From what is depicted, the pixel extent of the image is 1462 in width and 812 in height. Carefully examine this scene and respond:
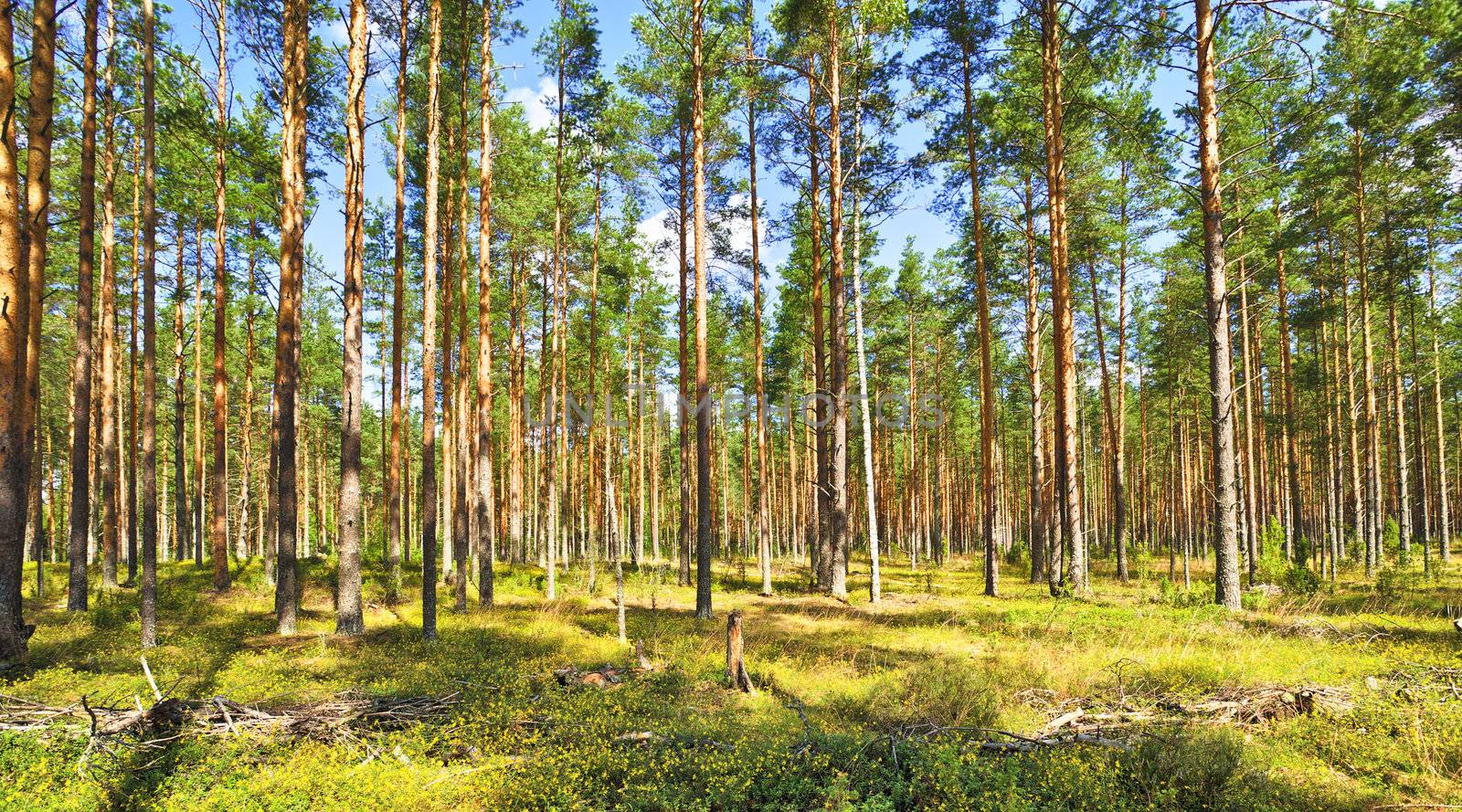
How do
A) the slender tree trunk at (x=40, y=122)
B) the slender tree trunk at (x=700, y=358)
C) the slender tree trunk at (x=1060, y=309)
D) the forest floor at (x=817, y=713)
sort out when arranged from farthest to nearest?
the slender tree trunk at (x=1060, y=309) < the slender tree trunk at (x=700, y=358) < the slender tree trunk at (x=40, y=122) < the forest floor at (x=817, y=713)

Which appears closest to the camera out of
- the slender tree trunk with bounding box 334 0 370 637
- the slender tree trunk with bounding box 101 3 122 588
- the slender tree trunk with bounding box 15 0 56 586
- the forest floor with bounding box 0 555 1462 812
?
the forest floor with bounding box 0 555 1462 812

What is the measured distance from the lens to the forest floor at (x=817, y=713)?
15.0 ft

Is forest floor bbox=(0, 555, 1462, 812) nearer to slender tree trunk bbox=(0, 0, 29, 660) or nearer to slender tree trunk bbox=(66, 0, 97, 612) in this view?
slender tree trunk bbox=(0, 0, 29, 660)

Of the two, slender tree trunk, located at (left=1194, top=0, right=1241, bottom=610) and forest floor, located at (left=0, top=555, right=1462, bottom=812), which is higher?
slender tree trunk, located at (left=1194, top=0, right=1241, bottom=610)

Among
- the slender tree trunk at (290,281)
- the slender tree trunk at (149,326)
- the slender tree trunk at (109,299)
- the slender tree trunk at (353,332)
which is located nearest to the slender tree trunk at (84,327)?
the slender tree trunk at (149,326)

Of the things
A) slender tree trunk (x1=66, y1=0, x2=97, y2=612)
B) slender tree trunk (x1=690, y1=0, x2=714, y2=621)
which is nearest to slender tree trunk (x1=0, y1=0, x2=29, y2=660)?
slender tree trunk (x1=66, y1=0, x2=97, y2=612)

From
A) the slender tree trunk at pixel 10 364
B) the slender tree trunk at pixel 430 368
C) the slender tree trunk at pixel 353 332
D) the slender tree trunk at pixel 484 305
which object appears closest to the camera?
the slender tree trunk at pixel 10 364

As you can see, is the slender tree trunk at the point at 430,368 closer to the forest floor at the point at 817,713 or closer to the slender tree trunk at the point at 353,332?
the forest floor at the point at 817,713

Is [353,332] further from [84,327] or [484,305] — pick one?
[84,327]

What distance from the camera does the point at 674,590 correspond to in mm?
18297

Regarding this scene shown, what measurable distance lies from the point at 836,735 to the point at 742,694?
219cm

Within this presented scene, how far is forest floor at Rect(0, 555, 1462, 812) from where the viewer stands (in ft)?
15.0

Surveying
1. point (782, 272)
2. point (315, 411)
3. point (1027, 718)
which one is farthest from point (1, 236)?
point (315, 411)

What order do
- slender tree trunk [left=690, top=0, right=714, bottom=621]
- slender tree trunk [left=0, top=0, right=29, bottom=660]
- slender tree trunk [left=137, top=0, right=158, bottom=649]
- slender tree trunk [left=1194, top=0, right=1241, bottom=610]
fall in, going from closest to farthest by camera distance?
1. slender tree trunk [left=0, top=0, right=29, bottom=660]
2. slender tree trunk [left=137, top=0, right=158, bottom=649]
3. slender tree trunk [left=1194, top=0, right=1241, bottom=610]
4. slender tree trunk [left=690, top=0, right=714, bottom=621]
